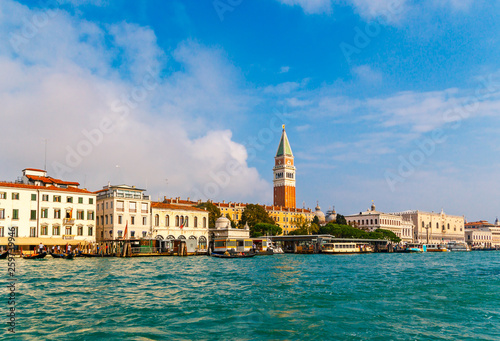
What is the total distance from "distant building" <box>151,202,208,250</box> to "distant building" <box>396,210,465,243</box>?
290ft

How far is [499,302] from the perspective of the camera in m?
16.7

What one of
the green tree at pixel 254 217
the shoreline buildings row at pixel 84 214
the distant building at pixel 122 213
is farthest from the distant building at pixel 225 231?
the green tree at pixel 254 217

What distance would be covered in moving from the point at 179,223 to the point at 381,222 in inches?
2882

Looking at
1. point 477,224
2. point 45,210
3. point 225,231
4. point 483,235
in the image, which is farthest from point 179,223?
point 477,224

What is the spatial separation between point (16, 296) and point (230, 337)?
31.7 ft

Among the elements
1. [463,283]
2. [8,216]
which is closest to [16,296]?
[463,283]

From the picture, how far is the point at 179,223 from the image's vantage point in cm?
6531

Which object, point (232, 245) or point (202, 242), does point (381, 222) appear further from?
point (232, 245)

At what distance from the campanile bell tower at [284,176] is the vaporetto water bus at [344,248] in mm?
46680

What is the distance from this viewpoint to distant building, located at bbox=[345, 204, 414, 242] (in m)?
123

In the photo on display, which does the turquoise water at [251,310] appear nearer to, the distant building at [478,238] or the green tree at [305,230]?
the green tree at [305,230]

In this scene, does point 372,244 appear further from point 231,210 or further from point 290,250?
point 231,210

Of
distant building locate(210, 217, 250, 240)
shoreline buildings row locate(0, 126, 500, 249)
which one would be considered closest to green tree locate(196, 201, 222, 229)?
distant building locate(210, 217, 250, 240)

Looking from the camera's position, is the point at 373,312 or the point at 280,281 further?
the point at 280,281
